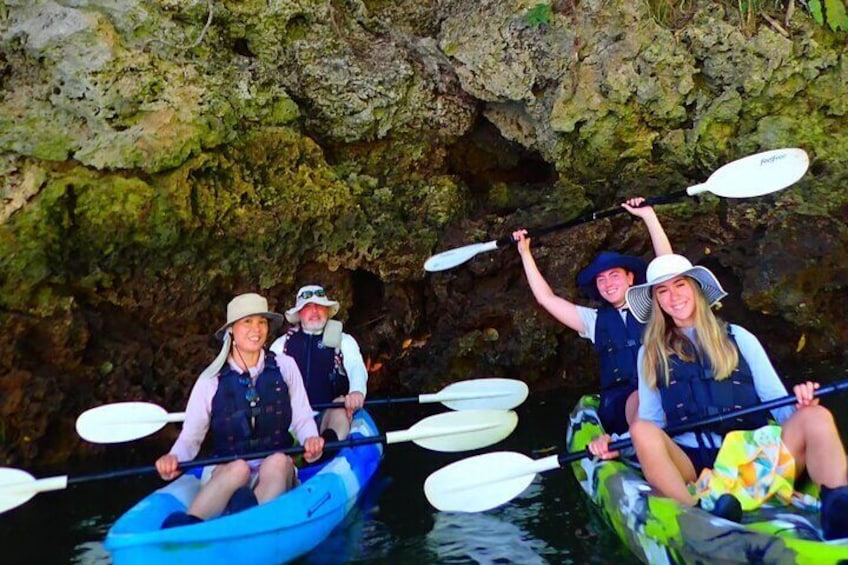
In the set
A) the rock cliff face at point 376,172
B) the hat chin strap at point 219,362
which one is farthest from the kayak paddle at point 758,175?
the hat chin strap at point 219,362

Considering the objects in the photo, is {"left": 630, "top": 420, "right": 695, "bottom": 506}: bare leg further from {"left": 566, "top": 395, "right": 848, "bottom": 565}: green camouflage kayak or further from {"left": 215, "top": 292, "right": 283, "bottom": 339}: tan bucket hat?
{"left": 215, "top": 292, "right": 283, "bottom": 339}: tan bucket hat

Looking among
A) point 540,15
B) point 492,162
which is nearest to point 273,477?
point 540,15

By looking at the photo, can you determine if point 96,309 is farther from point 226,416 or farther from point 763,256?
point 763,256

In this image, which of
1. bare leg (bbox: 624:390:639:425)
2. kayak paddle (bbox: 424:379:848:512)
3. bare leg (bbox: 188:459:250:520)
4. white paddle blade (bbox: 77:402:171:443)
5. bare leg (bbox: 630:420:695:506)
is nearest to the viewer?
bare leg (bbox: 630:420:695:506)

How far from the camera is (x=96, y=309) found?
714 cm

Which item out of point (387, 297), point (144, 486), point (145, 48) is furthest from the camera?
point (387, 297)

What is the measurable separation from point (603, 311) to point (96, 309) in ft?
14.9

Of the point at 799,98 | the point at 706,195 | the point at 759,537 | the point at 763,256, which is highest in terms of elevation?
the point at 799,98

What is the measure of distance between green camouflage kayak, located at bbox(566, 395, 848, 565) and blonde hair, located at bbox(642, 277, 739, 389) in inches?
22.3

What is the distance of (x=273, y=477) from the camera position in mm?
4285

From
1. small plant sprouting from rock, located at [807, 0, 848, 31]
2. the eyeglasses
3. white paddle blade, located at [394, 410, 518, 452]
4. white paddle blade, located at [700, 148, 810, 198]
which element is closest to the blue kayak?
white paddle blade, located at [394, 410, 518, 452]

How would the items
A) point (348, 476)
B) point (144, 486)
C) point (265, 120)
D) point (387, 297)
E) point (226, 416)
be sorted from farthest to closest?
point (387, 297) < point (265, 120) < point (144, 486) < point (348, 476) < point (226, 416)

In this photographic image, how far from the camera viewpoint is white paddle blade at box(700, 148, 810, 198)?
5367 millimetres

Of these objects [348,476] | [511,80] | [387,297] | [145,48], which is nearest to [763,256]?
[511,80]
